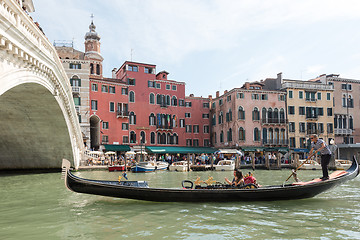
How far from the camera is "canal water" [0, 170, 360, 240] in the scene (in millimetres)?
5539

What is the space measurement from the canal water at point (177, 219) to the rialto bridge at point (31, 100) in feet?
10.4

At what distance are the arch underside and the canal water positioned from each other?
5220 mm

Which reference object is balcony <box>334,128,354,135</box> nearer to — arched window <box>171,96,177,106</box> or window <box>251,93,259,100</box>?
window <box>251,93,259,100</box>

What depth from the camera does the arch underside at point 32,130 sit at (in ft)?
42.4

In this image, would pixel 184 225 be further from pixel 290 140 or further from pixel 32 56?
pixel 290 140

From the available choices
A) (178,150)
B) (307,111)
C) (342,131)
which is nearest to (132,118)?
(178,150)

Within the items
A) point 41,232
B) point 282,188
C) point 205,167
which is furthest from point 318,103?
point 41,232

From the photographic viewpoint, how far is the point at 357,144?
31484 millimetres

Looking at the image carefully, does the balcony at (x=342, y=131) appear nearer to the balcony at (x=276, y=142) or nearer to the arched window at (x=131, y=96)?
the balcony at (x=276, y=142)

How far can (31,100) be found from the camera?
13.3 metres

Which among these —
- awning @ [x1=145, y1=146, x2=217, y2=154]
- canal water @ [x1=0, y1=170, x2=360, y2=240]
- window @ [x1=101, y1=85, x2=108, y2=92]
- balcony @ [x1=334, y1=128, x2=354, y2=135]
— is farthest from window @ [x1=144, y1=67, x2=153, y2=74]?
canal water @ [x1=0, y1=170, x2=360, y2=240]

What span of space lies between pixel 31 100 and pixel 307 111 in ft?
89.8

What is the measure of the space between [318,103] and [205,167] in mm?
16790

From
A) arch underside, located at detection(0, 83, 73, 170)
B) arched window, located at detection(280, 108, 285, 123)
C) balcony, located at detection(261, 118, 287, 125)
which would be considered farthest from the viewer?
arched window, located at detection(280, 108, 285, 123)
